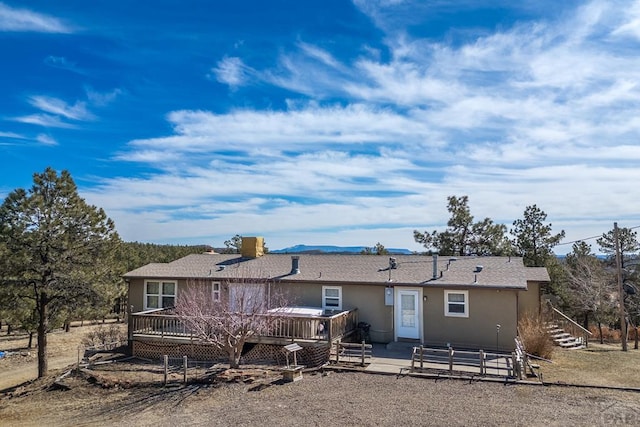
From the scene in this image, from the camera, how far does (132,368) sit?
16.5m

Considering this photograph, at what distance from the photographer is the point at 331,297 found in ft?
64.5

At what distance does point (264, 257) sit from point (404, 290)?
8.43 m

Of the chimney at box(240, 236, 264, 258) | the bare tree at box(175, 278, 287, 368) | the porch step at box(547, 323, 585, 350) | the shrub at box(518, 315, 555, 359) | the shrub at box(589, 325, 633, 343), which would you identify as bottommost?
the shrub at box(589, 325, 633, 343)

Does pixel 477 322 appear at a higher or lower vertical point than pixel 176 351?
higher

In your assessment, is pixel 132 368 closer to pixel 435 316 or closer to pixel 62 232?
pixel 62 232

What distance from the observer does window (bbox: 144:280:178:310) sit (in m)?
21.8

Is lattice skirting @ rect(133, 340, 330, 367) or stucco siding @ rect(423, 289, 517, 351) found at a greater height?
stucco siding @ rect(423, 289, 517, 351)

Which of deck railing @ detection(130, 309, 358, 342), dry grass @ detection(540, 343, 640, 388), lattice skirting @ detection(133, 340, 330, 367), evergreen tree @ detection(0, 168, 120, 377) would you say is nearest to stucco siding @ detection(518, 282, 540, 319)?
dry grass @ detection(540, 343, 640, 388)

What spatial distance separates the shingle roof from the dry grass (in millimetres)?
2980

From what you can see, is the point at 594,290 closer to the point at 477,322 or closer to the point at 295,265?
the point at 477,322

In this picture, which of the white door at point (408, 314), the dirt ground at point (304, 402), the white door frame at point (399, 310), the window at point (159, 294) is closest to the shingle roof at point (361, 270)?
the white door frame at point (399, 310)

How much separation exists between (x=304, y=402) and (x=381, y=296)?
25.5 feet

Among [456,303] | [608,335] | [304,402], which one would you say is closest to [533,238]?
[608,335]

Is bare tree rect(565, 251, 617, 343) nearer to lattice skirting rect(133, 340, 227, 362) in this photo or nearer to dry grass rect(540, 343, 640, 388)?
dry grass rect(540, 343, 640, 388)
